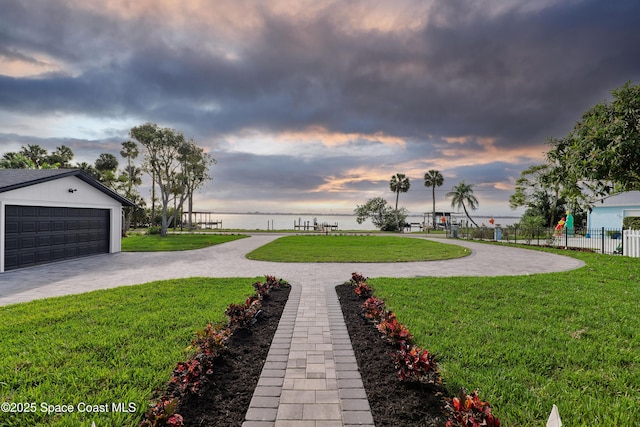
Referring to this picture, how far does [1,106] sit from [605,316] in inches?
822

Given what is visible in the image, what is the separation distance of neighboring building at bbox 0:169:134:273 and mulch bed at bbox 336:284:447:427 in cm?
1240

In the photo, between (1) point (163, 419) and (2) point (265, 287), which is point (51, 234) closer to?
(2) point (265, 287)

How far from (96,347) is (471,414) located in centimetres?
457

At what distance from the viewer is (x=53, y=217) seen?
12.0 m

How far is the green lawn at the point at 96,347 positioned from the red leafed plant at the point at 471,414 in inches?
105

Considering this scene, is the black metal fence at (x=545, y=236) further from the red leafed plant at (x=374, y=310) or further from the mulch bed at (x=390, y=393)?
the mulch bed at (x=390, y=393)

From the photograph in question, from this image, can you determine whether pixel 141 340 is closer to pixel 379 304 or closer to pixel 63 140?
pixel 379 304

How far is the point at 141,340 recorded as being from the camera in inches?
173

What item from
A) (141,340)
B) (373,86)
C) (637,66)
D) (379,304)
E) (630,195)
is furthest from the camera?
(630,195)

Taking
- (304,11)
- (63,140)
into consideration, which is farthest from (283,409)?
(63,140)

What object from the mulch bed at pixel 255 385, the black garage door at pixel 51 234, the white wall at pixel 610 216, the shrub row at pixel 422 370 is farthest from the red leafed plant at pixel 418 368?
the white wall at pixel 610 216

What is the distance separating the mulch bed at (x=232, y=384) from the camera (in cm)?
269

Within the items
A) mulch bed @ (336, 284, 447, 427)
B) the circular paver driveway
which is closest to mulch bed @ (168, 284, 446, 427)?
mulch bed @ (336, 284, 447, 427)

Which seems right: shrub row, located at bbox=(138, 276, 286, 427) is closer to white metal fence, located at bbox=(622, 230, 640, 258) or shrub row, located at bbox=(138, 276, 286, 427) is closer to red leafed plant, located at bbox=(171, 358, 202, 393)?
red leafed plant, located at bbox=(171, 358, 202, 393)
